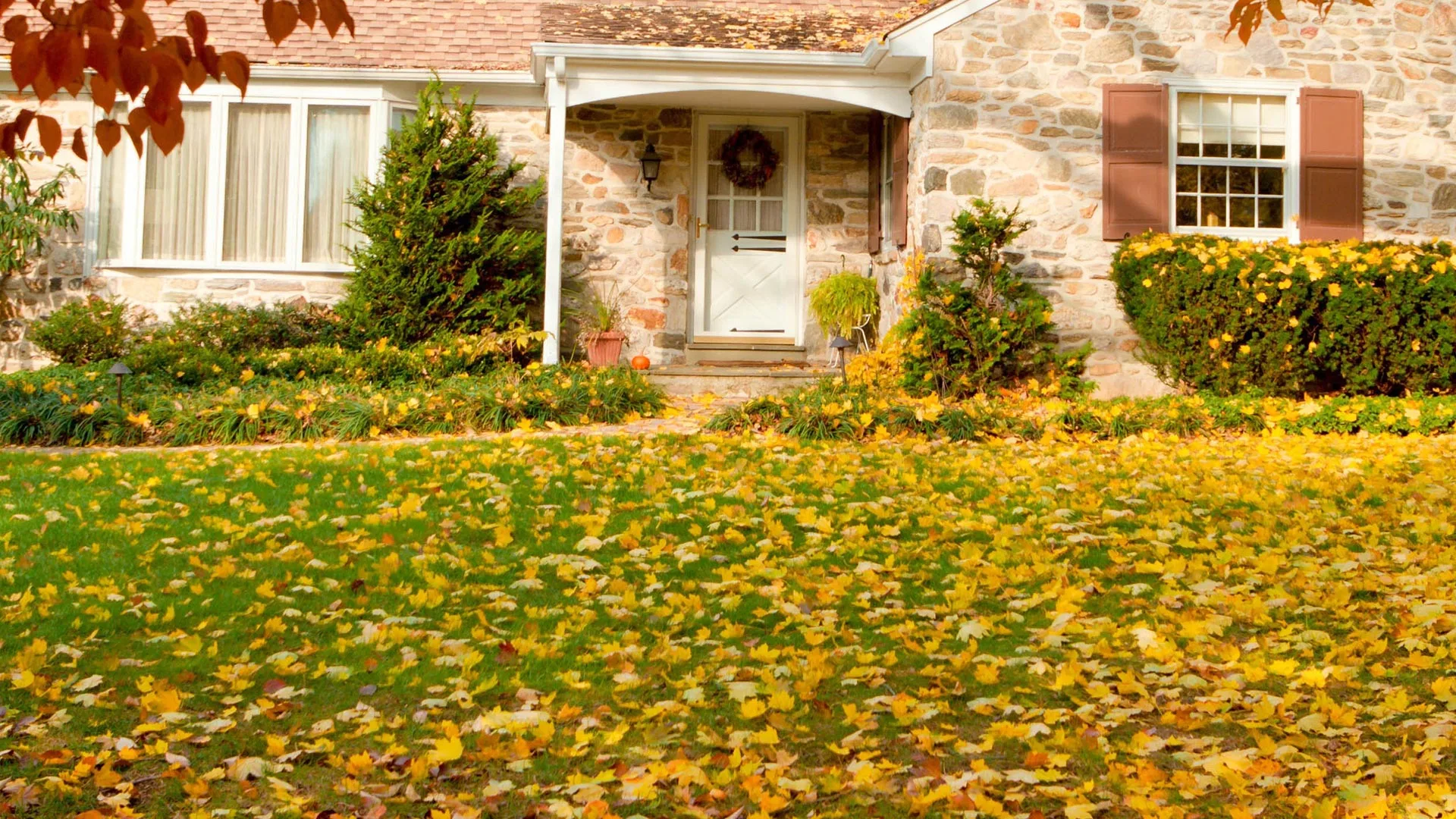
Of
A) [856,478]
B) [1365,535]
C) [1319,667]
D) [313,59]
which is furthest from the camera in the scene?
[313,59]

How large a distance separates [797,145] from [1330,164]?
14.9 feet

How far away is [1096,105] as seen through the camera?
35.3 ft

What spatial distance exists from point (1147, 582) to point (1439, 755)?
1.84 metres

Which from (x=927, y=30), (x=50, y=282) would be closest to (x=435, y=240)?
(x=50, y=282)

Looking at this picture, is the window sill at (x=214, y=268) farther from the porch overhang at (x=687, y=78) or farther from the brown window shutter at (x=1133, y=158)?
the brown window shutter at (x=1133, y=158)

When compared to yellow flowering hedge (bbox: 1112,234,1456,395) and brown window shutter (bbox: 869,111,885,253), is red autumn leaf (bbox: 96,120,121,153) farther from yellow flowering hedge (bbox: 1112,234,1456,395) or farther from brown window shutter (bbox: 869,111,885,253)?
brown window shutter (bbox: 869,111,885,253)

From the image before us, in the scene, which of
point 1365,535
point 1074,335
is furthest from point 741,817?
point 1074,335

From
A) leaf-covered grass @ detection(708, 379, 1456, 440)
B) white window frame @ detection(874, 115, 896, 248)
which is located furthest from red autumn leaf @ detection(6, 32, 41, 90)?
white window frame @ detection(874, 115, 896, 248)

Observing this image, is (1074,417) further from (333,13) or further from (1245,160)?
(333,13)

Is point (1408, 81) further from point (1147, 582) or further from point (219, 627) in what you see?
point (219, 627)

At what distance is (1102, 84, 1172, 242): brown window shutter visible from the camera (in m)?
10.7

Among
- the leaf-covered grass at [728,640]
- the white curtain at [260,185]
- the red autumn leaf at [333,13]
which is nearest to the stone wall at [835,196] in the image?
the white curtain at [260,185]

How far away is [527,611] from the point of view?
4.78 metres

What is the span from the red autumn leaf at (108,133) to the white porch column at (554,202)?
820 cm
